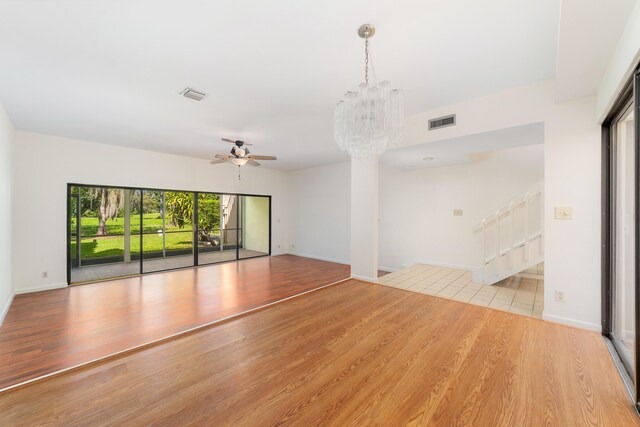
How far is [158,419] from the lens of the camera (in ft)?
4.96

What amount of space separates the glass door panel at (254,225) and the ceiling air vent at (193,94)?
520 cm

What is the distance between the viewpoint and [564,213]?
270 cm

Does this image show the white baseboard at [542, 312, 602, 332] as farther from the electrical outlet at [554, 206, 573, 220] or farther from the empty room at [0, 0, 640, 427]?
the electrical outlet at [554, 206, 573, 220]

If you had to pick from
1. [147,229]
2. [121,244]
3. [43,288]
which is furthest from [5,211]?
[121,244]

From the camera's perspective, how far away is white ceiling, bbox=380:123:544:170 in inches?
128

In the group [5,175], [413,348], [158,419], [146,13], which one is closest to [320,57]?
[146,13]

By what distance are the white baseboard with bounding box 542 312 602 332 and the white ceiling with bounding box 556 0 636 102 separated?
236 centimetres

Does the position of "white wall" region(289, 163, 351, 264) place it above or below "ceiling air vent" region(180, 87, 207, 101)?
below

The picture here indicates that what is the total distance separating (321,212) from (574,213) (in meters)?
5.69

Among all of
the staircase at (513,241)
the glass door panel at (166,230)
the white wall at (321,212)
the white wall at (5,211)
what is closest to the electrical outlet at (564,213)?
the staircase at (513,241)

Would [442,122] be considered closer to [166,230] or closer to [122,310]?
[122,310]

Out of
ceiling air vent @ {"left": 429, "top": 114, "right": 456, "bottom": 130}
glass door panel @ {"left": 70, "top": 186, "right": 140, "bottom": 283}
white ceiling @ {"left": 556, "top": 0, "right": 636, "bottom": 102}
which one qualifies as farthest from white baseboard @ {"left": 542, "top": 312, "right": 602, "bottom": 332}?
glass door panel @ {"left": 70, "top": 186, "right": 140, "bottom": 283}

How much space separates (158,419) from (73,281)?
5.34 metres

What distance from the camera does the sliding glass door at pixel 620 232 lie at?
2.00 meters
